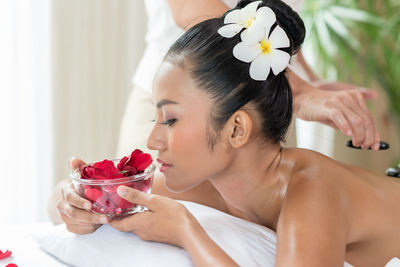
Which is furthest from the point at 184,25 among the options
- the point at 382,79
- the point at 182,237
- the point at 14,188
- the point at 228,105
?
the point at 382,79

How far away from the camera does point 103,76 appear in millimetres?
2785

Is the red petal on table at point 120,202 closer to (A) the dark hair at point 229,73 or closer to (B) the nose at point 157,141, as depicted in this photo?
(B) the nose at point 157,141

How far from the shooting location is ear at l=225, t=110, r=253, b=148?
1262 mm

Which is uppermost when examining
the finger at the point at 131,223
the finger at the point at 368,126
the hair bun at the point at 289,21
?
the hair bun at the point at 289,21

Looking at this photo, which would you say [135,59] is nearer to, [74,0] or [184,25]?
[74,0]

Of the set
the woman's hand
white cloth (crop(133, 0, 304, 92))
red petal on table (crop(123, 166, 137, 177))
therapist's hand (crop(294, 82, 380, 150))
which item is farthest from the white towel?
white cloth (crop(133, 0, 304, 92))

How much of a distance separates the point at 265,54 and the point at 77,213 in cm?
58

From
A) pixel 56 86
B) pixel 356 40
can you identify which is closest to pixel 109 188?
pixel 56 86

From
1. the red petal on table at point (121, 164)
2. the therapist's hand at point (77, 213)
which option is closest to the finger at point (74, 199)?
the therapist's hand at point (77, 213)

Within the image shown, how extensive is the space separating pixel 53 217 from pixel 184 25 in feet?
2.44

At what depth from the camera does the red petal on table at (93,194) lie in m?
1.23

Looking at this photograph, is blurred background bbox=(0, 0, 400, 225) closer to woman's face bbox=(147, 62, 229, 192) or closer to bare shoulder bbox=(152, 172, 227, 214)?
bare shoulder bbox=(152, 172, 227, 214)

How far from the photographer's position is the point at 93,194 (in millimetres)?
1240

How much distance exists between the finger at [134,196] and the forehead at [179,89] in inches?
8.7
